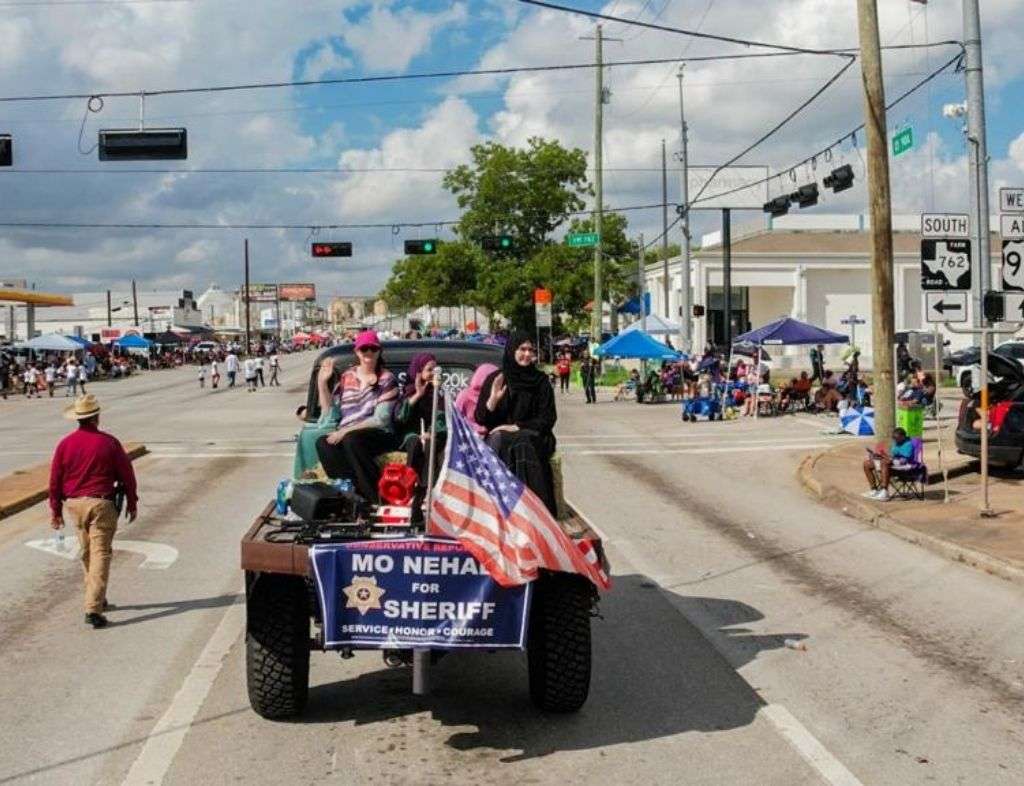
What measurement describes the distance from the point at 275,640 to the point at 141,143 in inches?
642

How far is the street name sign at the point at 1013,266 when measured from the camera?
42.9ft

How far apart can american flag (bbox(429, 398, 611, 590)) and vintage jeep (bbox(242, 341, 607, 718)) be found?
0.37 feet

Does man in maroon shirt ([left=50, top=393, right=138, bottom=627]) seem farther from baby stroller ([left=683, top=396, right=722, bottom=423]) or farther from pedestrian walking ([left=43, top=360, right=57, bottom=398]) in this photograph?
pedestrian walking ([left=43, top=360, right=57, bottom=398])

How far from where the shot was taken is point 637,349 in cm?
3659

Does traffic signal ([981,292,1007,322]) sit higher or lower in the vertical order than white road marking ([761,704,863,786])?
higher

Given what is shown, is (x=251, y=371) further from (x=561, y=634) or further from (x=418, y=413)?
(x=561, y=634)

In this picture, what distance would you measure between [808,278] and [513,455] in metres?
55.0

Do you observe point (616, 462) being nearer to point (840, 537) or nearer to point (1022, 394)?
point (1022, 394)

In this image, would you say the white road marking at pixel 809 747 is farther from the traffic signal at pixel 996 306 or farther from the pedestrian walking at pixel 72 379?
the pedestrian walking at pixel 72 379

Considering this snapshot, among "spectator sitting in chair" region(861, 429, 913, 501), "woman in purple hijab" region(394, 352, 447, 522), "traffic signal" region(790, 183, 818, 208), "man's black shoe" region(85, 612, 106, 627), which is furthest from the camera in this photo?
"traffic signal" region(790, 183, 818, 208)

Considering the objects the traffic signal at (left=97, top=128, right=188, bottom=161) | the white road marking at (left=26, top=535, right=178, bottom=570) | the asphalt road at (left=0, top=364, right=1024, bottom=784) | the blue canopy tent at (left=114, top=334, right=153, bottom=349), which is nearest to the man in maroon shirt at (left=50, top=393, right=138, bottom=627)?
the asphalt road at (left=0, top=364, right=1024, bottom=784)

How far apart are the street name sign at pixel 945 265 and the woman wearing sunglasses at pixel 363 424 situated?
27.6ft

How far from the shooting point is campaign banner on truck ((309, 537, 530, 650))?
566cm

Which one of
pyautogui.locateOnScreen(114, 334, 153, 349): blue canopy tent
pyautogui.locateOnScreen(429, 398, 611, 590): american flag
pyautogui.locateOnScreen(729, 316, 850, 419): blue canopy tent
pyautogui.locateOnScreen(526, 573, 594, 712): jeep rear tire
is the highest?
pyautogui.locateOnScreen(114, 334, 153, 349): blue canopy tent
